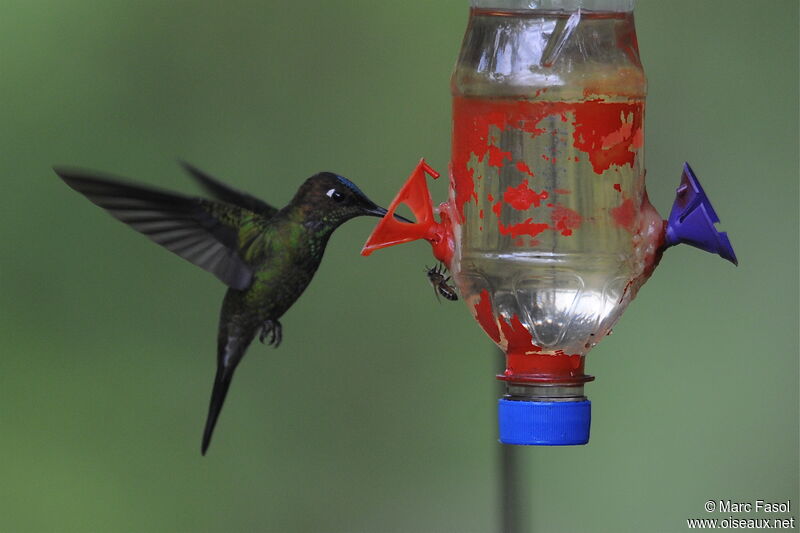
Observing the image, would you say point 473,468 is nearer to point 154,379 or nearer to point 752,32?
point 154,379

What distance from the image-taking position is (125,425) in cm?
611

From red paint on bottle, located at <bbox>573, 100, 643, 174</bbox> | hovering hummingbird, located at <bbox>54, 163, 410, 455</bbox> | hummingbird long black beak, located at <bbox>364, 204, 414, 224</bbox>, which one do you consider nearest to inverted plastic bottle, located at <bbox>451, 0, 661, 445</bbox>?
red paint on bottle, located at <bbox>573, 100, 643, 174</bbox>

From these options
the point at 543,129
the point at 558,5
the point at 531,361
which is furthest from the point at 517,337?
the point at 558,5

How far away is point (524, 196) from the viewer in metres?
2.73

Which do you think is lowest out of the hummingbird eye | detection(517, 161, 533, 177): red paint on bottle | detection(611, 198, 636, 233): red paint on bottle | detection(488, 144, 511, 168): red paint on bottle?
detection(611, 198, 636, 233): red paint on bottle

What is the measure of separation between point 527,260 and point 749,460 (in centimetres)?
294

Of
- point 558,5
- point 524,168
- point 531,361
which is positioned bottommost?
point 531,361

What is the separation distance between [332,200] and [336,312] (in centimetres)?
297

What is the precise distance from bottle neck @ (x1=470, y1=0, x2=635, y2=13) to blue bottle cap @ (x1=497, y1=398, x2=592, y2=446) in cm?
81

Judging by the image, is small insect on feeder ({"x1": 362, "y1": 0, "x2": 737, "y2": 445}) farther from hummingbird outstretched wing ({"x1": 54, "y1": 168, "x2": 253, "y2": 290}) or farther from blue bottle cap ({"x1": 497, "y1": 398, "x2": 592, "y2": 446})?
hummingbird outstretched wing ({"x1": 54, "y1": 168, "x2": 253, "y2": 290})

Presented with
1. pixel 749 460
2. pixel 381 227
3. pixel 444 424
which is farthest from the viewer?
pixel 444 424

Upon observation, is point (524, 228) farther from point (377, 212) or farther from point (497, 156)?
point (377, 212)

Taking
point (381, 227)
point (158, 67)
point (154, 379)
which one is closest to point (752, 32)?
point (158, 67)

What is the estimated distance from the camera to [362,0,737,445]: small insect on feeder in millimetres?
2705
